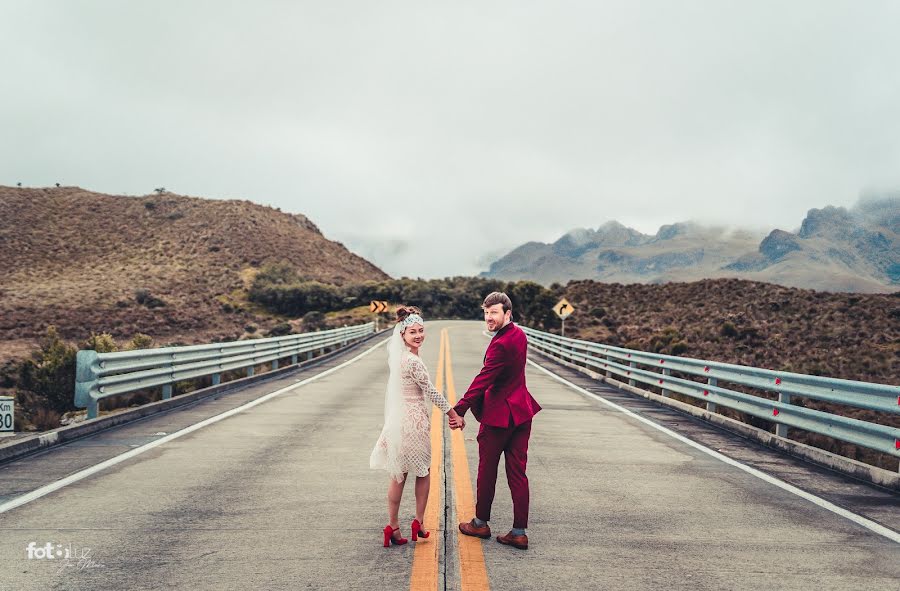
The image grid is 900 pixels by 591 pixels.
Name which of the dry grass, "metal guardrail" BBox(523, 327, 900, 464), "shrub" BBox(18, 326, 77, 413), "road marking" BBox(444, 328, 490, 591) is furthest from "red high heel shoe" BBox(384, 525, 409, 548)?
the dry grass

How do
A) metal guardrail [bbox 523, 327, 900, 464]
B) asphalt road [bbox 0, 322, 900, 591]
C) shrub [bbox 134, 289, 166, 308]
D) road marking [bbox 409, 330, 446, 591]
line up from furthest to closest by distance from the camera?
shrub [bbox 134, 289, 166, 308], metal guardrail [bbox 523, 327, 900, 464], asphalt road [bbox 0, 322, 900, 591], road marking [bbox 409, 330, 446, 591]

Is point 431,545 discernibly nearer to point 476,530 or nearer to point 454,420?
point 476,530

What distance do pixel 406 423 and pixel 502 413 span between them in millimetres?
683

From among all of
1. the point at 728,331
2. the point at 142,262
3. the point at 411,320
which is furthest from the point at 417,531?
the point at 142,262

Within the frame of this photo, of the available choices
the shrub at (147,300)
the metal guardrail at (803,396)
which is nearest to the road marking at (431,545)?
the metal guardrail at (803,396)

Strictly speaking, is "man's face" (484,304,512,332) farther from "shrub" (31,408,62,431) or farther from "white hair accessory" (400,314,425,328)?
"shrub" (31,408,62,431)

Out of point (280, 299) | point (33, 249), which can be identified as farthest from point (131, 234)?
point (280, 299)

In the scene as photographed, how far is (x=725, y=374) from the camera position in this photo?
32.8 ft

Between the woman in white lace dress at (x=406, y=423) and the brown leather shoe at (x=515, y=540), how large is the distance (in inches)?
21.4

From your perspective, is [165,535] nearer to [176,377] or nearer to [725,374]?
[176,377]

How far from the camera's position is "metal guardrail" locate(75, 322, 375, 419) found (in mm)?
8602

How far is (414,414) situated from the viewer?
169 inches

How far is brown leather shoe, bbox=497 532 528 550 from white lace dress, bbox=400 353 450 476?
2.37 feet

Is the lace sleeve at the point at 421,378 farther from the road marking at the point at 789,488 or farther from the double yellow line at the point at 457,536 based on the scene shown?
the road marking at the point at 789,488
